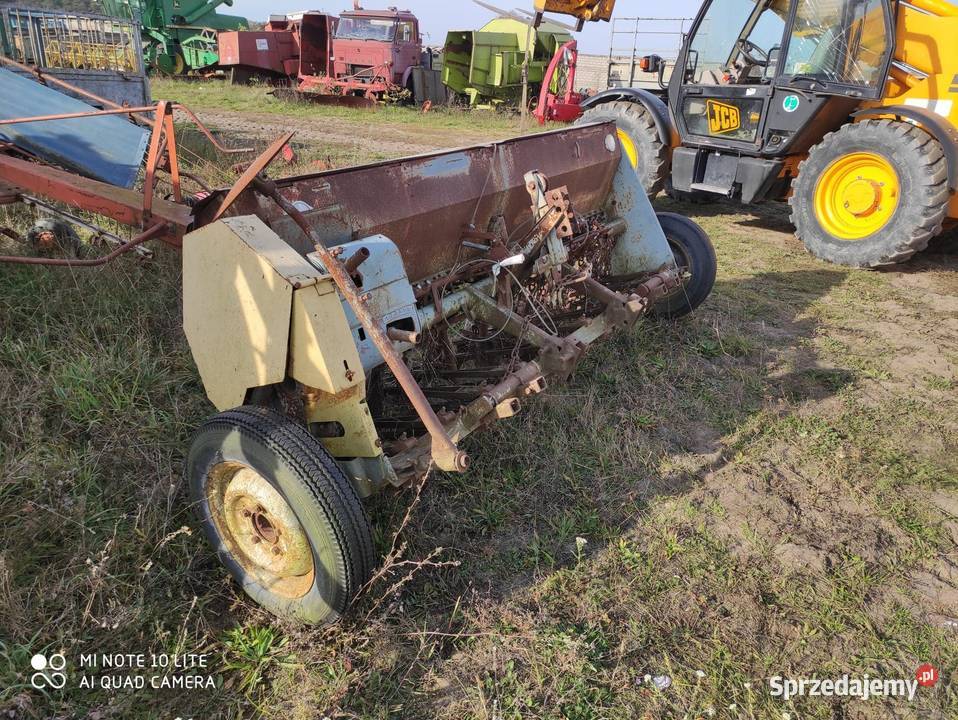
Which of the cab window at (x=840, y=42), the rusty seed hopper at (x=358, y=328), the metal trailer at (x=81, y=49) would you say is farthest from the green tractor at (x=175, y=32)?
the rusty seed hopper at (x=358, y=328)

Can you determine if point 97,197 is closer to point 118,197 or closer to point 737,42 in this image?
point 118,197

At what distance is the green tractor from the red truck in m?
1.70

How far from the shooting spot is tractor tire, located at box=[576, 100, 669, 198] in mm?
6730

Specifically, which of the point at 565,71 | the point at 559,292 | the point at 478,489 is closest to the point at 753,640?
the point at 478,489

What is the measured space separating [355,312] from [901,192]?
512cm

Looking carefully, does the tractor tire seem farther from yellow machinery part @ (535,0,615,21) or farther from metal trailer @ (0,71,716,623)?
metal trailer @ (0,71,716,623)

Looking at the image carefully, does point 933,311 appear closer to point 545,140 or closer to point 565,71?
point 545,140

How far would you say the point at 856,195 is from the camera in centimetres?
557

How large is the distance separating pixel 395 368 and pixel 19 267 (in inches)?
121

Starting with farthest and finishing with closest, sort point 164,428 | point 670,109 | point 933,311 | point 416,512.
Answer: point 670,109, point 933,311, point 164,428, point 416,512

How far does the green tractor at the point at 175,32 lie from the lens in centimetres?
1795

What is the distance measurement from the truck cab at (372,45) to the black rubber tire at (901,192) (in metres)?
11.5

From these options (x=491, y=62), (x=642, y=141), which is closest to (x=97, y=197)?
(x=642, y=141)

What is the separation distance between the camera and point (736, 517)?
107 inches
